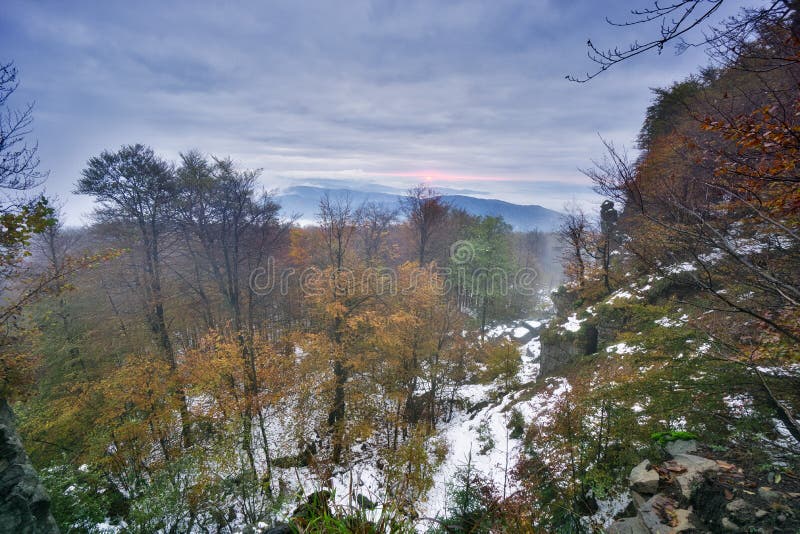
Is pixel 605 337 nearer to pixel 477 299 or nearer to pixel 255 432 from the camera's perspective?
pixel 255 432

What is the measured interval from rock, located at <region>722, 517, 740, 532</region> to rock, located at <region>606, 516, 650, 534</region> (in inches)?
42.6

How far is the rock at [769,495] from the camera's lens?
3.41 metres

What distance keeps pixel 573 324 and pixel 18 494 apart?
744 inches

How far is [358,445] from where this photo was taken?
568 inches

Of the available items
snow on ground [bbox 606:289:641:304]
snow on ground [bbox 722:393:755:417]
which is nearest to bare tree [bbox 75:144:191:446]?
snow on ground [bbox 722:393:755:417]

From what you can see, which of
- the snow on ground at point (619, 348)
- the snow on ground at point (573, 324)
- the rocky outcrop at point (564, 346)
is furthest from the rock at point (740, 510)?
the snow on ground at point (573, 324)

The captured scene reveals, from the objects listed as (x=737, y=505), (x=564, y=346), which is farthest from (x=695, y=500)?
(x=564, y=346)

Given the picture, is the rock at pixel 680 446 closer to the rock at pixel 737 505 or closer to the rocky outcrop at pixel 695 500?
the rocky outcrop at pixel 695 500

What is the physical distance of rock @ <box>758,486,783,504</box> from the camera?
3.41 metres

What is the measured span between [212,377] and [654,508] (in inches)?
488

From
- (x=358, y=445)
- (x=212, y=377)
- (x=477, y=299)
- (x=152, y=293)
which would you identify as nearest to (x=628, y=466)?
(x=358, y=445)

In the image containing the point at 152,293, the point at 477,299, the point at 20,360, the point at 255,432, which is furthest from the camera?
the point at 477,299

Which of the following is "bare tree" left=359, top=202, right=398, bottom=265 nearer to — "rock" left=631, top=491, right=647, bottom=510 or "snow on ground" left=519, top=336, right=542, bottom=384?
"snow on ground" left=519, top=336, right=542, bottom=384

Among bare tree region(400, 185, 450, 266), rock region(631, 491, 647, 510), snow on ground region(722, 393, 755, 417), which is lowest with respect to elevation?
rock region(631, 491, 647, 510)
